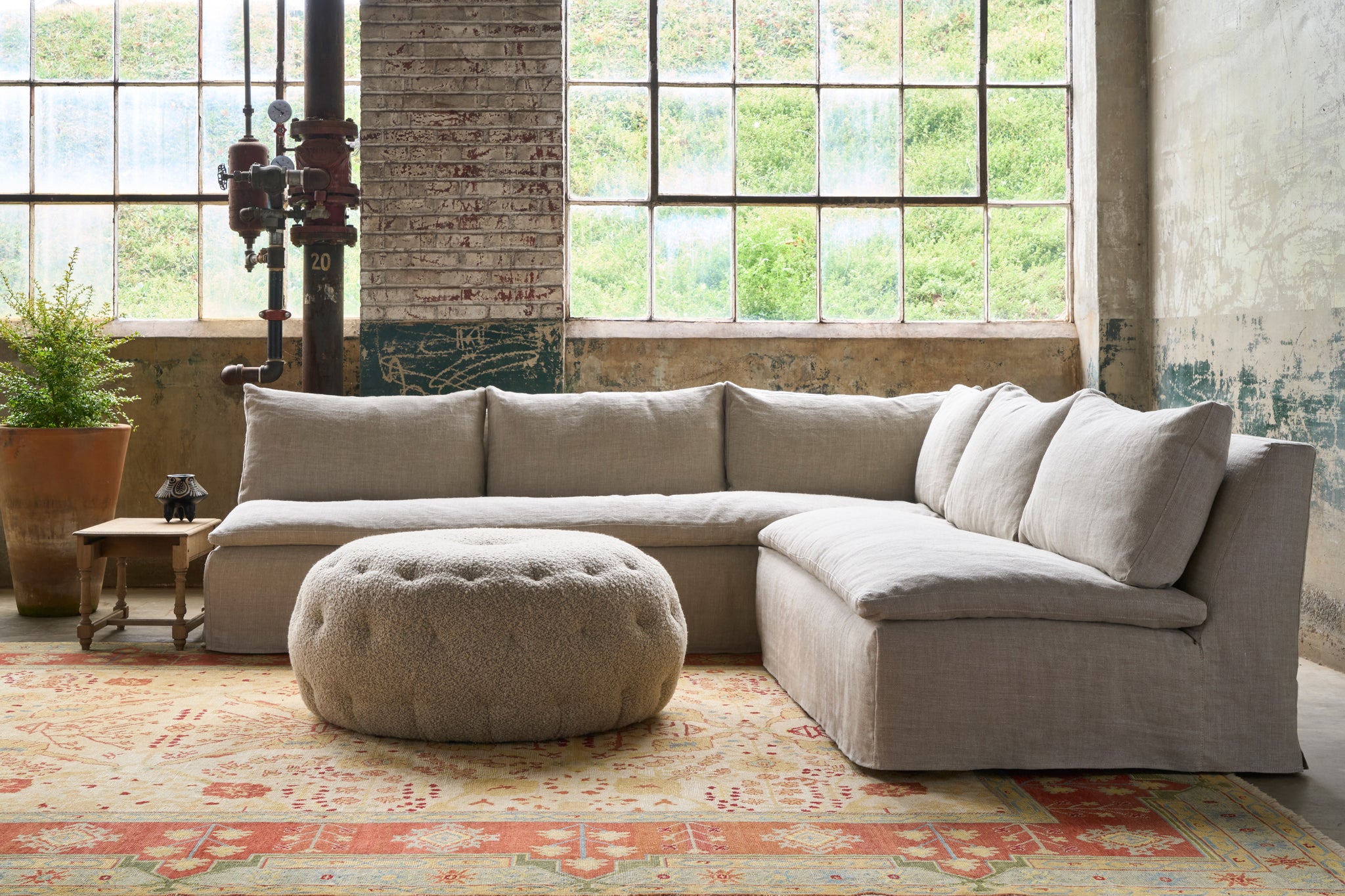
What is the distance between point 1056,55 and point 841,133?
44.4 inches

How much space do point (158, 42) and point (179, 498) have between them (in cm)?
270

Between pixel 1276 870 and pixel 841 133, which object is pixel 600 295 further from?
pixel 1276 870

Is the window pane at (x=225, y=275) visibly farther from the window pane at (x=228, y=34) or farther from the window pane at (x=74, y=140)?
the window pane at (x=228, y=34)

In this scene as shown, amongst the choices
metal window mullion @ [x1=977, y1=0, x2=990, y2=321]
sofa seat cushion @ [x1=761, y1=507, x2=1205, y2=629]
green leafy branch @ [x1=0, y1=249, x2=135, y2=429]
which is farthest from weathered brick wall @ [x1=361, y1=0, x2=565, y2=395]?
sofa seat cushion @ [x1=761, y1=507, x2=1205, y2=629]

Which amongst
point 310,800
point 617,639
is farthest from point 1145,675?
point 310,800

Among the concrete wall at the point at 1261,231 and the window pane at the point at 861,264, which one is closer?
the concrete wall at the point at 1261,231

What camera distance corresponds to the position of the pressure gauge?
4.89 m

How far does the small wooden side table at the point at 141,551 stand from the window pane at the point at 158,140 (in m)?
2.22

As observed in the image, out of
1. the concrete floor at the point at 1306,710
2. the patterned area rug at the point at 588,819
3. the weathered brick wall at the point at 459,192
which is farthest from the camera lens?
the weathered brick wall at the point at 459,192

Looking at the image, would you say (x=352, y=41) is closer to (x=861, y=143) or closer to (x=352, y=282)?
(x=352, y=282)

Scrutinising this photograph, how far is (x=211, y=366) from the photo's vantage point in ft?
17.6

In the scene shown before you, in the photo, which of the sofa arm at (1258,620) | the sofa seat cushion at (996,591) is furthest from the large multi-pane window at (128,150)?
the sofa arm at (1258,620)

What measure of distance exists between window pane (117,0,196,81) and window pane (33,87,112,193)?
191mm

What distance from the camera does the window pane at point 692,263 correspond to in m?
5.61
